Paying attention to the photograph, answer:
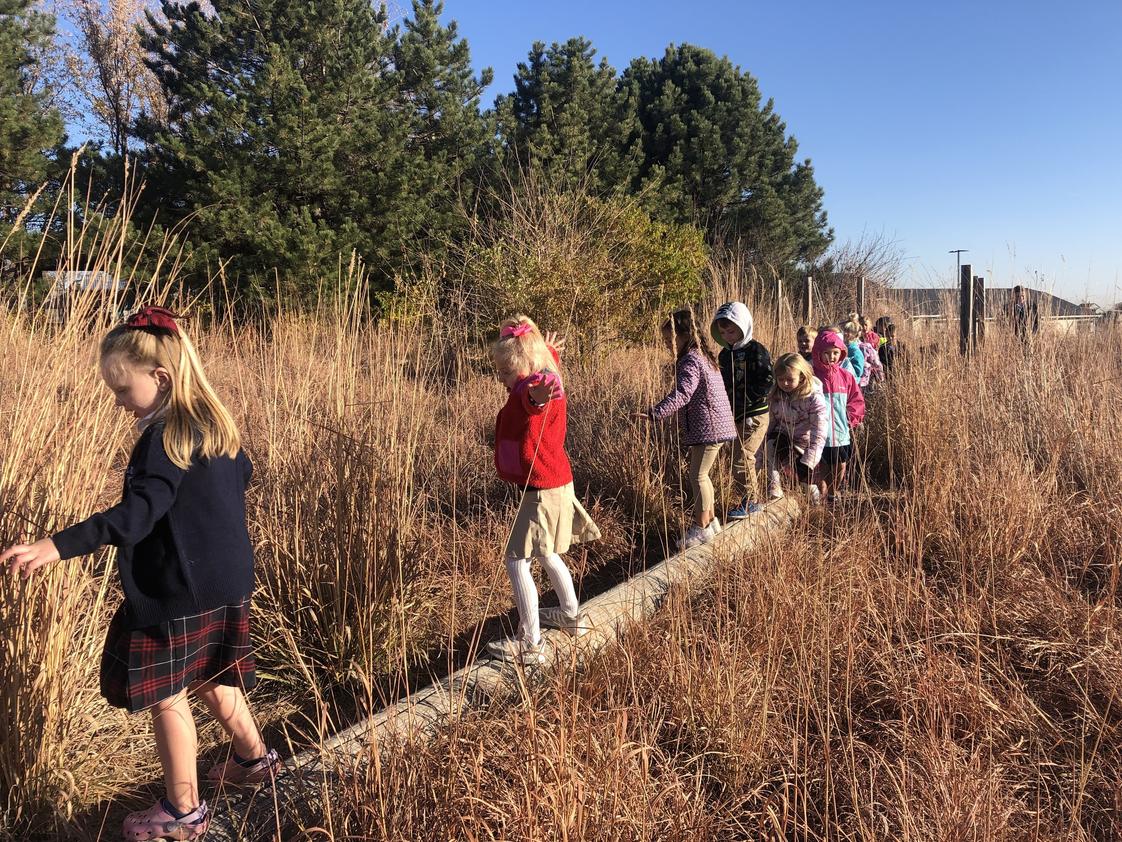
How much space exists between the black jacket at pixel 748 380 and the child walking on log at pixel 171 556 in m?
3.54

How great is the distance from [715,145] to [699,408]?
1834 centimetres

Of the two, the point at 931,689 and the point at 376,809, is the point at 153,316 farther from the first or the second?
the point at 931,689

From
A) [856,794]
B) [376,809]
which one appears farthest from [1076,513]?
[376,809]

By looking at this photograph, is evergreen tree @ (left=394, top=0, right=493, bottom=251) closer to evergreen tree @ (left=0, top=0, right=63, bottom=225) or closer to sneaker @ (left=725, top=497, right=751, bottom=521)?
evergreen tree @ (left=0, top=0, right=63, bottom=225)

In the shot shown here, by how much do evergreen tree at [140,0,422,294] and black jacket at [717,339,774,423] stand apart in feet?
26.1

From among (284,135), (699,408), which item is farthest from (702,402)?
(284,135)

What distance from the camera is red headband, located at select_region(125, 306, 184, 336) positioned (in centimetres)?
182

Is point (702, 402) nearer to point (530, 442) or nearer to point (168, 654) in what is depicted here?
point (530, 442)

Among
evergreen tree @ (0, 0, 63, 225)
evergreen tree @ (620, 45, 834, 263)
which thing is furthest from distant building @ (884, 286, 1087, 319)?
evergreen tree @ (620, 45, 834, 263)

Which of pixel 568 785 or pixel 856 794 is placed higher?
pixel 568 785

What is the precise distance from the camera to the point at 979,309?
25.0ft

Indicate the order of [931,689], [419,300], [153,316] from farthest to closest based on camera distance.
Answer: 1. [419,300]
2. [931,689]
3. [153,316]

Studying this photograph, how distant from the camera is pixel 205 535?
6.07 ft

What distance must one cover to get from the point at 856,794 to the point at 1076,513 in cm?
284
